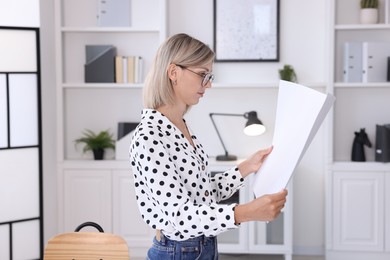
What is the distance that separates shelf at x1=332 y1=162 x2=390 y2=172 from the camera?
4781 mm

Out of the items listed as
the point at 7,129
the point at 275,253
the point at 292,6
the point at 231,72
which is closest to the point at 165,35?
the point at 231,72

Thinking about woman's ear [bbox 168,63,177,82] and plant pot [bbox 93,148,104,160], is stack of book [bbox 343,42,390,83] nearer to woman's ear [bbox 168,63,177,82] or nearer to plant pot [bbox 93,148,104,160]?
plant pot [bbox 93,148,104,160]

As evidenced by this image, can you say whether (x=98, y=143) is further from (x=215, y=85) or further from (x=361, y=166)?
(x=361, y=166)

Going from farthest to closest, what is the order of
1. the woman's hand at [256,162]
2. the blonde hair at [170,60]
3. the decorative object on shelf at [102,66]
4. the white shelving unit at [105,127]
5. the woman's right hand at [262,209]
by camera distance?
the decorative object on shelf at [102,66], the white shelving unit at [105,127], the woman's hand at [256,162], the blonde hair at [170,60], the woman's right hand at [262,209]

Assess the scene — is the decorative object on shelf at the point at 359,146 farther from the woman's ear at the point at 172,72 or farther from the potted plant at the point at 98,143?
the woman's ear at the point at 172,72

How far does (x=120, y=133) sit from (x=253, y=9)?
1441 mm

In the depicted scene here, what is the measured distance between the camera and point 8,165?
4.52 metres

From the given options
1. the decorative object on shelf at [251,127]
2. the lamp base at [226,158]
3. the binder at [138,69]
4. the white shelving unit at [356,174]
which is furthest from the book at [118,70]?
the white shelving unit at [356,174]

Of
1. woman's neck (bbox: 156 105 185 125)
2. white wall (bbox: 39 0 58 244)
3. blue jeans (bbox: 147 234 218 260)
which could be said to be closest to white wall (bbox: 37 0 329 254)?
white wall (bbox: 39 0 58 244)

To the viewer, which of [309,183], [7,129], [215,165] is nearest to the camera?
[7,129]

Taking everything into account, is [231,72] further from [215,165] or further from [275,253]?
[275,253]

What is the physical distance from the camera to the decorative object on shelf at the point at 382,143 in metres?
4.76

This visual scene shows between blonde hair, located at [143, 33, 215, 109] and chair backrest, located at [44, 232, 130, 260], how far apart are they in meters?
0.46

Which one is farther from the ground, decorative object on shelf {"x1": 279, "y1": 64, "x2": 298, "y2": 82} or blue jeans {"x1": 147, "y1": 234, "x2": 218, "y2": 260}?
decorative object on shelf {"x1": 279, "y1": 64, "x2": 298, "y2": 82}
